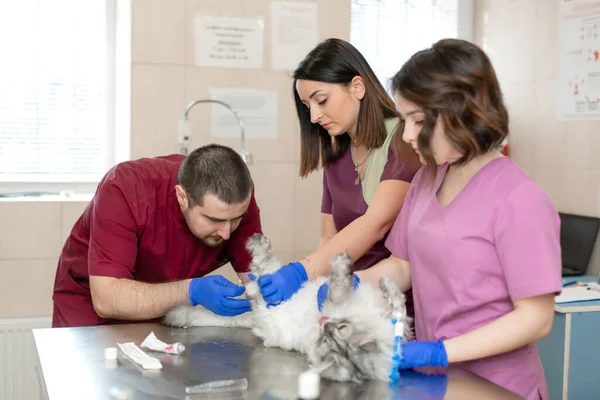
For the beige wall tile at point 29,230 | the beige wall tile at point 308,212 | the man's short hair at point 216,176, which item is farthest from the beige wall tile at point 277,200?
the man's short hair at point 216,176

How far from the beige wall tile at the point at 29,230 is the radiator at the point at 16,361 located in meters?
0.29

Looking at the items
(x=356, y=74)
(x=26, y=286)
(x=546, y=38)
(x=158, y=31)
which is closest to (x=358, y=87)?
(x=356, y=74)

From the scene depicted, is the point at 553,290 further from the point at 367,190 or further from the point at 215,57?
the point at 215,57

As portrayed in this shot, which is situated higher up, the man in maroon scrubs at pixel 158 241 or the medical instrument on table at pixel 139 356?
the man in maroon scrubs at pixel 158 241

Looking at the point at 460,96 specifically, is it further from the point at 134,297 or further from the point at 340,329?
the point at 134,297

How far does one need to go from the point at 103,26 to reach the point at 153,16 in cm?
44

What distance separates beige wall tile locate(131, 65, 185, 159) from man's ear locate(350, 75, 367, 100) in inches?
50.4

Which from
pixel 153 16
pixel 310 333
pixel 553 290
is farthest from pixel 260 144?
pixel 553 290

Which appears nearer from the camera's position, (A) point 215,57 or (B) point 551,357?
(B) point 551,357

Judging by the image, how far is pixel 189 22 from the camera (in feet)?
9.91

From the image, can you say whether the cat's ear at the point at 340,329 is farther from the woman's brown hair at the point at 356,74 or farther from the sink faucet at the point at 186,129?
the sink faucet at the point at 186,129

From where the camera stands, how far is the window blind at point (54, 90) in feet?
10.4

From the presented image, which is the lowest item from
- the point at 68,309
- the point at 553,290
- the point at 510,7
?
the point at 68,309

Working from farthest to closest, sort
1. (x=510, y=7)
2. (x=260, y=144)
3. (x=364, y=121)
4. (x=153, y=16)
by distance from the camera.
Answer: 1. (x=510, y=7)
2. (x=260, y=144)
3. (x=153, y=16)
4. (x=364, y=121)
